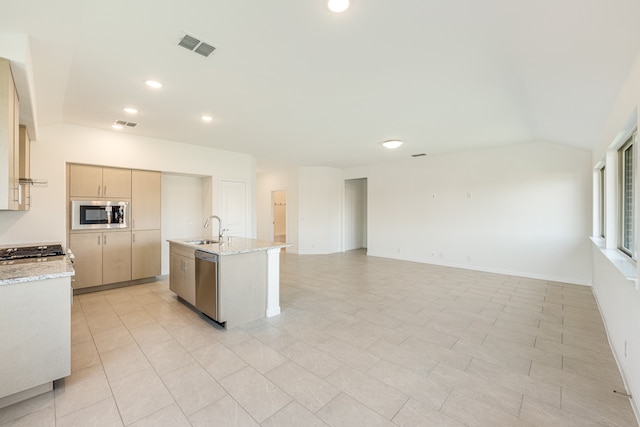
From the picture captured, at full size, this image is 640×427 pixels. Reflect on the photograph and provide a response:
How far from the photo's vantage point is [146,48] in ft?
7.54

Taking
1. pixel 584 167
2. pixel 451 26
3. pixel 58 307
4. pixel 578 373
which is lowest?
pixel 578 373

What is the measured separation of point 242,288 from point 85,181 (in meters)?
3.38

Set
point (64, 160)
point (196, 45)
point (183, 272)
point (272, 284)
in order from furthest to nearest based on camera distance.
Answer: point (64, 160) → point (183, 272) → point (272, 284) → point (196, 45)

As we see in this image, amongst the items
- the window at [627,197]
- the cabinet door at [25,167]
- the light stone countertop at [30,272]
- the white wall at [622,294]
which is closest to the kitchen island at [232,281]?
the light stone countertop at [30,272]

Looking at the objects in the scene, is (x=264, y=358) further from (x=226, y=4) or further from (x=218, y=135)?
(x=218, y=135)

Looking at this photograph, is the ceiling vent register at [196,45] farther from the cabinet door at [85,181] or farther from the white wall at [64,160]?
the cabinet door at [85,181]

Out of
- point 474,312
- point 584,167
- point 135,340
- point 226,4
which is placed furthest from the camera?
point 584,167

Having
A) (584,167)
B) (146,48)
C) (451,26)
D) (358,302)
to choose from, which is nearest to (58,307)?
(146,48)

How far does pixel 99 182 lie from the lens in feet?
14.9

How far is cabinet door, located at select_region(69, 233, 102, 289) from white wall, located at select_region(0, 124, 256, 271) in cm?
24

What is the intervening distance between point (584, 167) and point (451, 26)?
4.78m

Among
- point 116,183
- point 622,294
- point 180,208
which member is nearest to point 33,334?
point 116,183

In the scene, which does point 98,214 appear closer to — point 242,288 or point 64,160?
point 64,160

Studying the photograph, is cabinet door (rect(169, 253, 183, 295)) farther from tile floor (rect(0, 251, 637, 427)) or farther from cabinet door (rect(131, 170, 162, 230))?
cabinet door (rect(131, 170, 162, 230))
